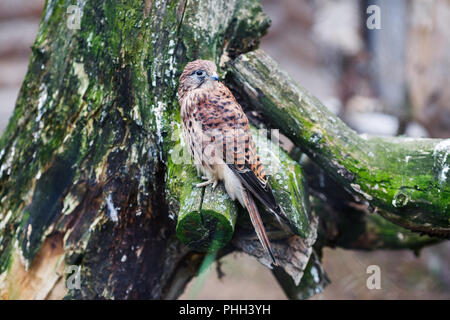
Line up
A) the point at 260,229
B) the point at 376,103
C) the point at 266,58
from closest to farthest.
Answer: the point at 260,229, the point at 266,58, the point at 376,103

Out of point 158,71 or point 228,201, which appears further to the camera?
point 158,71

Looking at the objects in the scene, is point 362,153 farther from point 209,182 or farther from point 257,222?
point 209,182

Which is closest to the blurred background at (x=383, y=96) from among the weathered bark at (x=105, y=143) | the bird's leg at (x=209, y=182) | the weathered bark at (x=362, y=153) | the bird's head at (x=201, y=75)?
the weathered bark at (x=105, y=143)

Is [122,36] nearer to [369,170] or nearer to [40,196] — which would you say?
[40,196]

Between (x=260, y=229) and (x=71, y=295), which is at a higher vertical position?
(x=260, y=229)

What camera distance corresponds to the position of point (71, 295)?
2.62 meters

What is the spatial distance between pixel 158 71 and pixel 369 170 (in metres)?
1.36

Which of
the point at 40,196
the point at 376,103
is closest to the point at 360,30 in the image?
the point at 376,103

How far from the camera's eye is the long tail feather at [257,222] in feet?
7.13

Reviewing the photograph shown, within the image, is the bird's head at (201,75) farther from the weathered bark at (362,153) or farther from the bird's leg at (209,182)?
the bird's leg at (209,182)

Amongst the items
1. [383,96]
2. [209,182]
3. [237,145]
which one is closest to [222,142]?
[237,145]

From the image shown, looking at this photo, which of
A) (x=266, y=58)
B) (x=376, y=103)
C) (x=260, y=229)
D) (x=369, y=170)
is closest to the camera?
(x=260, y=229)

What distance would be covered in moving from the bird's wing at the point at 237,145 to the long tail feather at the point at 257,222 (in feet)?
0.15

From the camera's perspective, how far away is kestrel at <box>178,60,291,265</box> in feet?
7.26
